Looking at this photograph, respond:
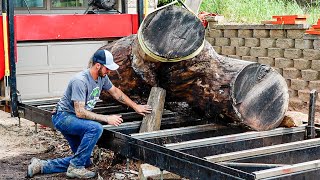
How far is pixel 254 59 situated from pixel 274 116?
4.90 m

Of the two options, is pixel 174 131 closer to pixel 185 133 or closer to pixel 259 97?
pixel 185 133

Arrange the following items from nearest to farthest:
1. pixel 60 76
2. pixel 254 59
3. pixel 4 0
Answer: pixel 4 0
pixel 60 76
pixel 254 59

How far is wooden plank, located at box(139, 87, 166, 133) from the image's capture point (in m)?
6.13

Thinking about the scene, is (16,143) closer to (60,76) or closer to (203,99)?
(60,76)

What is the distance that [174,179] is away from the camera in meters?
5.79

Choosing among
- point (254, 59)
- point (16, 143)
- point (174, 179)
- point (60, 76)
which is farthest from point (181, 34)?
point (254, 59)

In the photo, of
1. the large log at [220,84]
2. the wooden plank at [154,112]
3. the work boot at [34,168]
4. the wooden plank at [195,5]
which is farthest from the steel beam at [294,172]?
the wooden plank at [195,5]

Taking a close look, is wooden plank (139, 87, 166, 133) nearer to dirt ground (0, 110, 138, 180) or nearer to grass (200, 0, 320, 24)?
dirt ground (0, 110, 138, 180)

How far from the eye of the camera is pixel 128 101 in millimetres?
6219

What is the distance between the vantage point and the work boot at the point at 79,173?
5941 millimetres

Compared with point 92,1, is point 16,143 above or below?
below

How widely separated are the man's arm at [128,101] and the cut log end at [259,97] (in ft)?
3.20

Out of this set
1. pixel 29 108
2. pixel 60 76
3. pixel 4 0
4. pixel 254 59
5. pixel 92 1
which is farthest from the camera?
pixel 254 59

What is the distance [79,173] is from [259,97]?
200 cm
